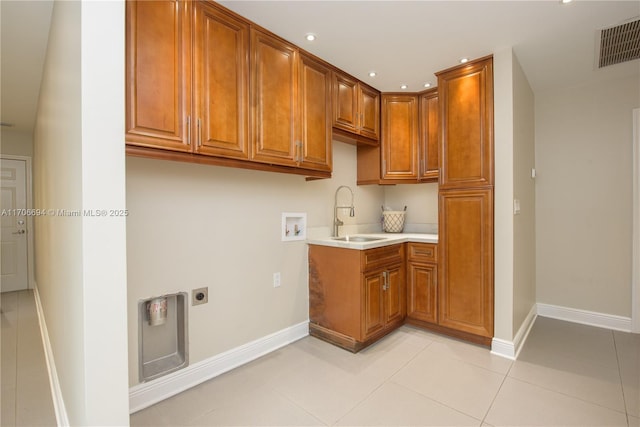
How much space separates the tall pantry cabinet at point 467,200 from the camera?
2.46 metres

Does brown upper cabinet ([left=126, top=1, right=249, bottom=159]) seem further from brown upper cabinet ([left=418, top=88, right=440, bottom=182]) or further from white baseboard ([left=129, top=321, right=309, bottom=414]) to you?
brown upper cabinet ([left=418, top=88, right=440, bottom=182])

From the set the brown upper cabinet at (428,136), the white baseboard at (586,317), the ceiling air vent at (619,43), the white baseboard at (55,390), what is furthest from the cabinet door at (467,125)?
the white baseboard at (55,390)

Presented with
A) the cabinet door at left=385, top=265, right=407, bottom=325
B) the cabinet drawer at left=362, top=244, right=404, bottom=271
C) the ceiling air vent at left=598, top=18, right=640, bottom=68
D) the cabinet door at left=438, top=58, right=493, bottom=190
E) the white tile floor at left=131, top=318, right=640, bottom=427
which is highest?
the ceiling air vent at left=598, top=18, right=640, bottom=68

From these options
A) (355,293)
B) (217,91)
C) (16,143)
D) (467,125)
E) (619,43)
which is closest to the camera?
(217,91)

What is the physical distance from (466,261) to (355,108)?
173 centimetres

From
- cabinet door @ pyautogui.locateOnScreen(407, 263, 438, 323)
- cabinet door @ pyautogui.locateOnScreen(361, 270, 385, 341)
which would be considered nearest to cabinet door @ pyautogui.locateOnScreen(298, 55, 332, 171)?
cabinet door @ pyautogui.locateOnScreen(361, 270, 385, 341)

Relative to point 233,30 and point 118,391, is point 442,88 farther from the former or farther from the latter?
point 118,391

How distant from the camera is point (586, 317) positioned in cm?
303

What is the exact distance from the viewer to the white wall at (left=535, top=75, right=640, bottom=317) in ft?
9.34

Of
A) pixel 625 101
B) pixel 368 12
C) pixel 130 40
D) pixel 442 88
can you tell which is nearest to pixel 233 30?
pixel 130 40

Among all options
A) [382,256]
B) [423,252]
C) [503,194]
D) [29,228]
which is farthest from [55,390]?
[29,228]

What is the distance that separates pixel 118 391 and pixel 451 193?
261 centimetres

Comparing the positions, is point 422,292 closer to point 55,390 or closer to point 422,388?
point 422,388

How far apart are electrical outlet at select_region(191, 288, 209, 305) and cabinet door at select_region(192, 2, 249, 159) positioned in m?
0.94
